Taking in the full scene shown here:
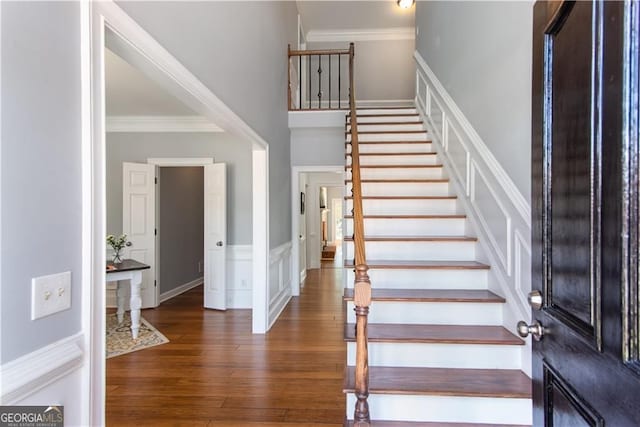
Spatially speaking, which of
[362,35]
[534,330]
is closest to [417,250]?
[534,330]

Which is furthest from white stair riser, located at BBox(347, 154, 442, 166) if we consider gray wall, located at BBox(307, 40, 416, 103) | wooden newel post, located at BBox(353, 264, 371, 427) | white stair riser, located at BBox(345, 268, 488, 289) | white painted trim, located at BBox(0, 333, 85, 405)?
gray wall, located at BBox(307, 40, 416, 103)

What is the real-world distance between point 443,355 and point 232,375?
5.57 ft

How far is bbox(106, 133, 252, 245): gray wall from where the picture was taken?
4965 millimetres

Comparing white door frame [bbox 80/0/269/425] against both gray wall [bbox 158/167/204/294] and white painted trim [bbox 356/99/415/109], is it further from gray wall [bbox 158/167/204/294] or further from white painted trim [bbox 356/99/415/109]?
white painted trim [bbox 356/99/415/109]

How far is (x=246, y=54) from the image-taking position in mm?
3225

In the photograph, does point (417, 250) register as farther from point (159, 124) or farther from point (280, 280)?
point (159, 124)

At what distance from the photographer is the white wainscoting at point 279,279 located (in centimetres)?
420

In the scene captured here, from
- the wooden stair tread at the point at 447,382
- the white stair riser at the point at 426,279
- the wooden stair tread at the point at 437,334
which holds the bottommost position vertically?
the wooden stair tread at the point at 447,382

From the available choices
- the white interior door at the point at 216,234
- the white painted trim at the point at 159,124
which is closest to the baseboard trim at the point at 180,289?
the white interior door at the point at 216,234

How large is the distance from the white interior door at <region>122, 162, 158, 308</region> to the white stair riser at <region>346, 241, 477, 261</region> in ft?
11.1

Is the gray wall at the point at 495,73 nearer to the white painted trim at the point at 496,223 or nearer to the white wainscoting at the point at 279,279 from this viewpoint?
the white painted trim at the point at 496,223

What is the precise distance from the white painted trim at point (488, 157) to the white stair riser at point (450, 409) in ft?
2.98

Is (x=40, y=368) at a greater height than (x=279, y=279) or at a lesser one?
greater

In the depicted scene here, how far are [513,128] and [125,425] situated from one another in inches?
116
